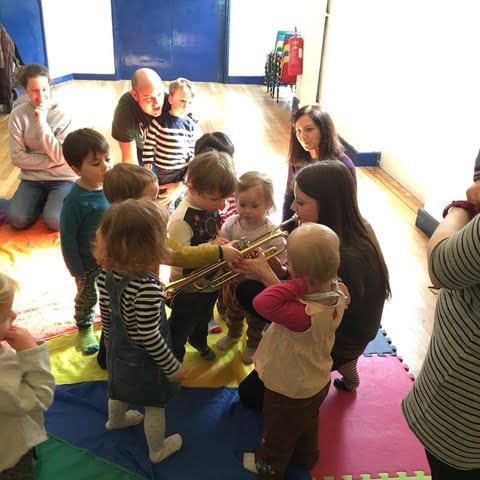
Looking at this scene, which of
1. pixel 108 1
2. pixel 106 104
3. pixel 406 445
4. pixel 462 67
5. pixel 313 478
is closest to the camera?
pixel 313 478

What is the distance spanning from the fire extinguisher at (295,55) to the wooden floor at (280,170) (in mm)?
745

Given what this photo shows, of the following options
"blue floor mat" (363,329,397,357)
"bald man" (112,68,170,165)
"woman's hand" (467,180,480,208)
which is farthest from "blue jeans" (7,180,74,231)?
"woman's hand" (467,180,480,208)

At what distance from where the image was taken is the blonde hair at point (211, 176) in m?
2.03

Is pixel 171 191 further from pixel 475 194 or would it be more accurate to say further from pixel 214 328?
pixel 475 194

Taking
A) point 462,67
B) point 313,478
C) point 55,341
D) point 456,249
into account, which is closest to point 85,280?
point 55,341

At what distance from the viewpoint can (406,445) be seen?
7.00 ft

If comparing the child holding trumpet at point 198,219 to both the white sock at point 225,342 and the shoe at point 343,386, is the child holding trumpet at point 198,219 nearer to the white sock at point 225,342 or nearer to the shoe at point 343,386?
the white sock at point 225,342

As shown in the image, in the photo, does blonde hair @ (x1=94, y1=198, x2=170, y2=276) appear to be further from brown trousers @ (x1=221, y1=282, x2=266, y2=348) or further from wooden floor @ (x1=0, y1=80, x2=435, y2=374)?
wooden floor @ (x1=0, y1=80, x2=435, y2=374)

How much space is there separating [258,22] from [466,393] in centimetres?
1040

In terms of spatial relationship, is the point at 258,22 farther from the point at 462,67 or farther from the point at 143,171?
the point at 143,171

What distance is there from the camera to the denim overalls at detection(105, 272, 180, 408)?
1717 millimetres

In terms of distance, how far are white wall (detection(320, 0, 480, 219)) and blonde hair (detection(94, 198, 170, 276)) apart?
281 cm

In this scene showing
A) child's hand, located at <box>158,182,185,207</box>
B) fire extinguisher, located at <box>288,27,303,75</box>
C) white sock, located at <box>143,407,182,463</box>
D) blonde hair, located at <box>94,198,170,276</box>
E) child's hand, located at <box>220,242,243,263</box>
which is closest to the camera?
blonde hair, located at <box>94,198,170,276</box>

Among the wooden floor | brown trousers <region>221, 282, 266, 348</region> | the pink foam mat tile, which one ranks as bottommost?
the wooden floor
